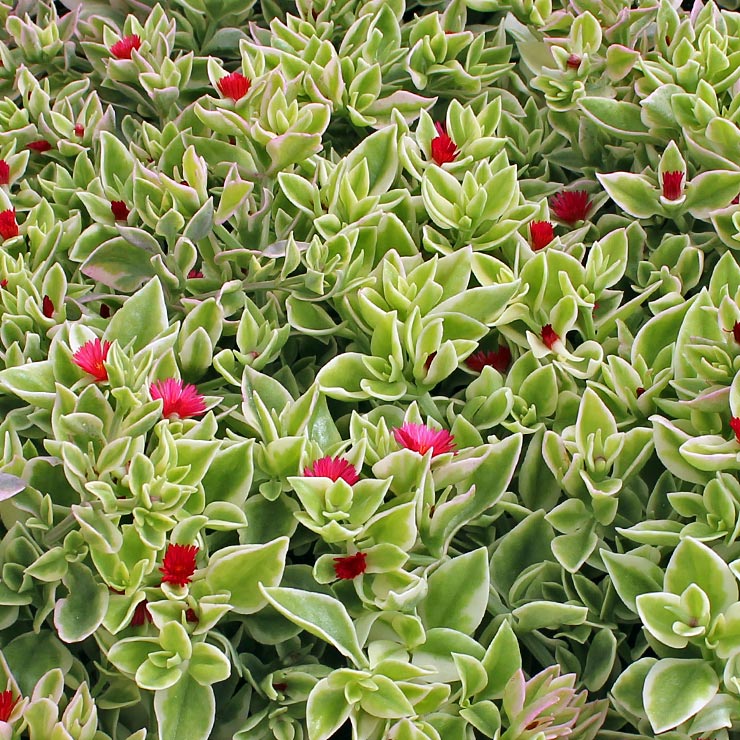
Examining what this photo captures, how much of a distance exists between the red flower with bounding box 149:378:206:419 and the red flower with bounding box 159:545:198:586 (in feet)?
0.44

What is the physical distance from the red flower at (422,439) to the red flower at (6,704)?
388 mm

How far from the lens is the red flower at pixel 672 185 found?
43.4 inches

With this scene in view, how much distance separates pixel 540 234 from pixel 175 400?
0.47 m

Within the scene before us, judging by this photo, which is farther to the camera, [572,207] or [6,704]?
[572,207]

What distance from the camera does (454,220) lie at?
1.07m

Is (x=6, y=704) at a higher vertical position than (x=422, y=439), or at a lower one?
lower

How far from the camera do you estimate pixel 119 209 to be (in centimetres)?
111

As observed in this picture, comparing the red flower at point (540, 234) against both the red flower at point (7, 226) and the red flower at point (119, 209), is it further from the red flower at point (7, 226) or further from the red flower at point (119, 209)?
the red flower at point (7, 226)

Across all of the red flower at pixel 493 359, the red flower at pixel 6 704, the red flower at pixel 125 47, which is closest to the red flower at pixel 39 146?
the red flower at pixel 125 47

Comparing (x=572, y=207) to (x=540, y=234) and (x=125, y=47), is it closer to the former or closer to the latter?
(x=540, y=234)

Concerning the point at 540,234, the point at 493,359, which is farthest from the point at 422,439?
the point at 540,234

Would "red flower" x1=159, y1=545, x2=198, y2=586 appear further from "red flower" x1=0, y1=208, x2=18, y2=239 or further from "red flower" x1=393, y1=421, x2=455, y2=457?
"red flower" x1=0, y1=208, x2=18, y2=239

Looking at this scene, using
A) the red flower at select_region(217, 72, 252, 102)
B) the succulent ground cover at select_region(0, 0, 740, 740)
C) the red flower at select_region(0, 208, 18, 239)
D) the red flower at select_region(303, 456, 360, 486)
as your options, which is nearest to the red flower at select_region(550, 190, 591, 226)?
the succulent ground cover at select_region(0, 0, 740, 740)

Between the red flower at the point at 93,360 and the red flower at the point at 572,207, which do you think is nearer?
the red flower at the point at 93,360
